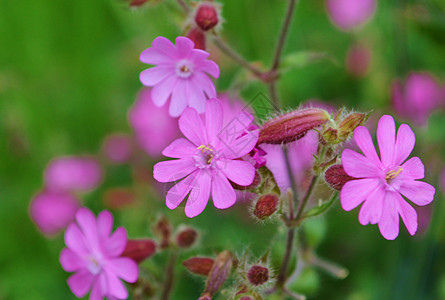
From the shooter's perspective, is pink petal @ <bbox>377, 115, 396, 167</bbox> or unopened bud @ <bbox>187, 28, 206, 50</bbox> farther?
unopened bud @ <bbox>187, 28, 206, 50</bbox>

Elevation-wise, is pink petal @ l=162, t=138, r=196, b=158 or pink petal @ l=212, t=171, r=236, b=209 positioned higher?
pink petal @ l=162, t=138, r=196, b=158

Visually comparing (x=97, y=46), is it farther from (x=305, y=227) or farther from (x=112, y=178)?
(x=305, y=227)

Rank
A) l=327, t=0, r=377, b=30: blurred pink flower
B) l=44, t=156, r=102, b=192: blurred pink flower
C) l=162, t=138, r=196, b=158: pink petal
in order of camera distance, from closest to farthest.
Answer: l=162, t=138, r=196, b=158: pink petal → l=44, t=156, r=102, b=192: blurred pink flower → l=327, t=0, r=377, b=30: blurred pink flower

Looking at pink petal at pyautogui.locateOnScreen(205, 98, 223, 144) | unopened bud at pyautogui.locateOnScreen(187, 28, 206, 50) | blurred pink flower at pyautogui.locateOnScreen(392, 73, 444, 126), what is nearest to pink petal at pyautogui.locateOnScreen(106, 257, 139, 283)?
pink petal at pyautogui.locateOnScreen(205, 98, 223, 144)

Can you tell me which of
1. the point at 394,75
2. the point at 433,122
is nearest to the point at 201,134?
the point at 433,122

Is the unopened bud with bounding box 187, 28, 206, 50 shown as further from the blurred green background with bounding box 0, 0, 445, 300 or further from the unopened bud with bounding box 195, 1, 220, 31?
the blurred green background with bounding box 0, 0, 445, 300

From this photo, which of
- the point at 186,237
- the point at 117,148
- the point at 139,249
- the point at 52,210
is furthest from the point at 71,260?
the point at 117,148

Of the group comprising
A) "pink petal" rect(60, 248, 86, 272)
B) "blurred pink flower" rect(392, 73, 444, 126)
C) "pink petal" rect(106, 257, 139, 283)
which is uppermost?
"blurred pink flower" rect(392, 73, 444, 126)
